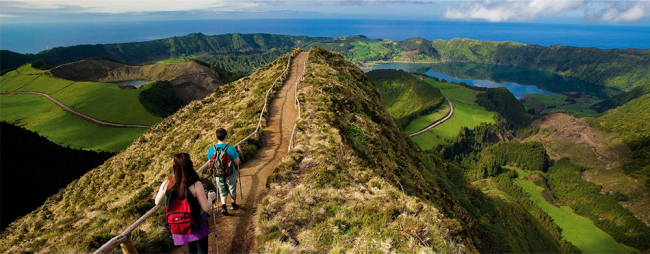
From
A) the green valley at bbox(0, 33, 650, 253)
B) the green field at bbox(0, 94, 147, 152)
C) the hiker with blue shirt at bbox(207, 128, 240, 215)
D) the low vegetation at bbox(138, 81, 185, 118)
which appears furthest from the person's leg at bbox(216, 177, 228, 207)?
the low vegetation at bbox(138, 81, 185, 118)

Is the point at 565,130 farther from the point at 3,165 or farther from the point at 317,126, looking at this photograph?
the point at 3,165

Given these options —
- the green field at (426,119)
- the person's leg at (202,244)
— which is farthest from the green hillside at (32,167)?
the green field at (426,119)

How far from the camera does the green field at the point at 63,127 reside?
67375 millimetres

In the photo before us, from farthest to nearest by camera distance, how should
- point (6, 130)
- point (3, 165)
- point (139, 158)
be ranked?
point (6, 130), point (3, 165), point (139, 158)

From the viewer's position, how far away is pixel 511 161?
14075cm

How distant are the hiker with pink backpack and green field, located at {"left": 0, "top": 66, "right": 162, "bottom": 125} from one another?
9404cm

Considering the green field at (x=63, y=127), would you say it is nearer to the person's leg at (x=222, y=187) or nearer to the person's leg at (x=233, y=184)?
the person's leg at (x=233, y=184)

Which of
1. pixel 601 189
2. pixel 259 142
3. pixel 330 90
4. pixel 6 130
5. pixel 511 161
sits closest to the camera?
pixel 259 142

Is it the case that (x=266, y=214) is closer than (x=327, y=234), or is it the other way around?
(x=327, y=234)

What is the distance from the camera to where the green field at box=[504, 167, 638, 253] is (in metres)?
83.0

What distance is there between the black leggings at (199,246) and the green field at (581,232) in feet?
388

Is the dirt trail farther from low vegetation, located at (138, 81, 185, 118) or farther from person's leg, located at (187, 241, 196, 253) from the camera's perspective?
low vegetation, located at (138, 81, 185, 118)

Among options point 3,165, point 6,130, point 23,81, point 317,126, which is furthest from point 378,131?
point 23,81

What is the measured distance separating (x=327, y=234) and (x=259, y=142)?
31.1ft
